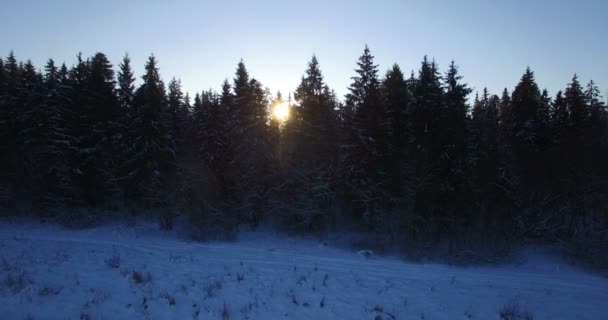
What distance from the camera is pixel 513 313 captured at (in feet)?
27.4

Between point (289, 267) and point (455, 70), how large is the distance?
57.3 feet

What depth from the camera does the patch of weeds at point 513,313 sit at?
8242 millimetres

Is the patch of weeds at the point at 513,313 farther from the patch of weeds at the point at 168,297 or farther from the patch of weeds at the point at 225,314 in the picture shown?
the patch of weeds at the point at 168,297

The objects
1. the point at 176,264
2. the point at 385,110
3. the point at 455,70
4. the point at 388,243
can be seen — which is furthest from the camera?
the point at 385,110

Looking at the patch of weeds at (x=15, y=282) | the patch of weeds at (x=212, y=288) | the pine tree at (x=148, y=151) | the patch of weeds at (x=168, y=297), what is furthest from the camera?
the pine tree at (x=148, y=151)

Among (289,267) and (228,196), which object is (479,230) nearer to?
(289,267)

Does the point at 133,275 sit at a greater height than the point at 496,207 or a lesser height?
lesser

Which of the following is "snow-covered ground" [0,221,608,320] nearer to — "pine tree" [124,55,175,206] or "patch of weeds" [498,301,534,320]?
"patch of weeds" [498,301,534,320]

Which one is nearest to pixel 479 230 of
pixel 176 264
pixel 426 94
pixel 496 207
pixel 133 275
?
pixel 496 207

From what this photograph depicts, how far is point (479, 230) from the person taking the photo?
18578mm

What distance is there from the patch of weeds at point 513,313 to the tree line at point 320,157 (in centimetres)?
976

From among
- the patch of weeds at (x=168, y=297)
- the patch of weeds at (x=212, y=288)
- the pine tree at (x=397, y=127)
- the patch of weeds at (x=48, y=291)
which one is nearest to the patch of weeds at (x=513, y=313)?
the patch of weeds at (x=212, y=288)

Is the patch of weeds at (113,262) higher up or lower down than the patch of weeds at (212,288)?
higher up

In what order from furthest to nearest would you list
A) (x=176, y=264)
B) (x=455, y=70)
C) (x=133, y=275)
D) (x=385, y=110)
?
(x=385, y=110) → (x=455, y=70) → (x=176, y=264) → (x=133, y=275)
